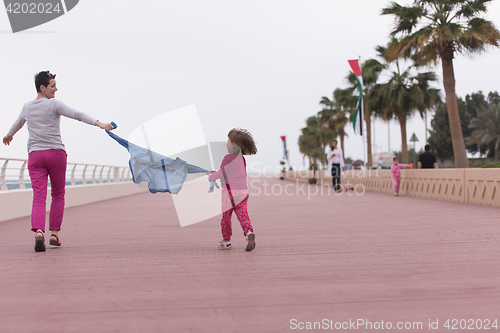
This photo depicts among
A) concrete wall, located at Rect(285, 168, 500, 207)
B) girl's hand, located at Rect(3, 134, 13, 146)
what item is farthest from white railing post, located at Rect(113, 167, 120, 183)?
girl's hand, located at Rect(3, 134, 13, 146)

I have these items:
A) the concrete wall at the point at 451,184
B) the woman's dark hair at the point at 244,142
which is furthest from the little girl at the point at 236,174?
the concrete wall at the point at 451,184

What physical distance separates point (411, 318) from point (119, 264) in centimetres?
302

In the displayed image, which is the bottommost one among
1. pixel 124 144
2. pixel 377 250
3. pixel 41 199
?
pixel 377 250

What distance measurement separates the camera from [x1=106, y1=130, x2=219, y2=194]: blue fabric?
6.82 metres

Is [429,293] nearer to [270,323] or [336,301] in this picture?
[336,301]

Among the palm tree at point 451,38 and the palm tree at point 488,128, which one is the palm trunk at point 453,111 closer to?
the palm tree at point 451,38

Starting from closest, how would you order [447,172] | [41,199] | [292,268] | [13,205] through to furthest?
1. [292,268]
2. [41,199]
3. [13,205]
4. [447,172]

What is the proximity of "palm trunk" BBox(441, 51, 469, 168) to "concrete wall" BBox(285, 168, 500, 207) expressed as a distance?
3.31 metres

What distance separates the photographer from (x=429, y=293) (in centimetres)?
353

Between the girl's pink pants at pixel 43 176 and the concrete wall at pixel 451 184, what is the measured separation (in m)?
9.57

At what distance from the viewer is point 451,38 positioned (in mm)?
20812

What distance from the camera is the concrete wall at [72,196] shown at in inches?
409

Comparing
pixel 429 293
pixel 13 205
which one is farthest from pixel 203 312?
pixel 13 205

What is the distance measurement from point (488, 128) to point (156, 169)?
253 feet
